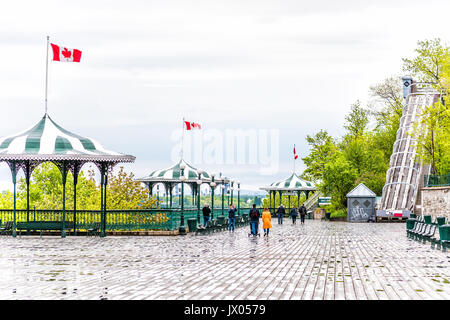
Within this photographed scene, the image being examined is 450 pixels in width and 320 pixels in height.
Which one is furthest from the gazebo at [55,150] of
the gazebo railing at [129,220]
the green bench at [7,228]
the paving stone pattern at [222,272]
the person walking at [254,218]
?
the paving stone pattern at [222,272]

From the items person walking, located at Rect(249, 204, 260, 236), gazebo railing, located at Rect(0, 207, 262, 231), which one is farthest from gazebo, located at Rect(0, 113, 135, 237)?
person walking, located at Rect(249, 204, 260, 236)

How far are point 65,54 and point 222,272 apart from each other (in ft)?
63.1

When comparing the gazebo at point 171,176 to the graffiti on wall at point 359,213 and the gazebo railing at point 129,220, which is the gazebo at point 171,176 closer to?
the graffiti on wall at point 359,213

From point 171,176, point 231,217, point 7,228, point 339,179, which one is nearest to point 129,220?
point 7,228

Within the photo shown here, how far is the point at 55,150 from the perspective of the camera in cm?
2934

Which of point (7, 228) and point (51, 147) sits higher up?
point (51, 147)

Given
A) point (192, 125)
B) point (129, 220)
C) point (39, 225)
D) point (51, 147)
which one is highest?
point (192, 125)

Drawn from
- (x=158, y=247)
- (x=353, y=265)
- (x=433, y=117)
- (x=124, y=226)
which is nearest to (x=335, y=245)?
(x=158, y=247)

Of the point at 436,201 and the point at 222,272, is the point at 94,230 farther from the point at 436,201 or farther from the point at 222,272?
the point at 436,201

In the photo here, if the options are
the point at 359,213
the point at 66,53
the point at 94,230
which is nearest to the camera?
the point at 94,230

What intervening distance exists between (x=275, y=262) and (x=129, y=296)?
23.0 feet
